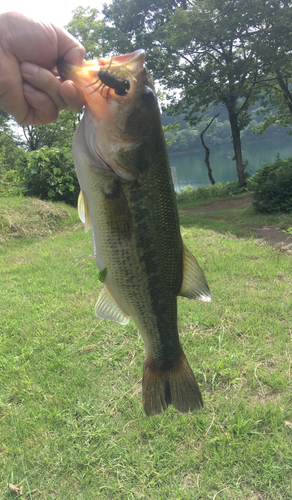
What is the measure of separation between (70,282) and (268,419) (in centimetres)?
382

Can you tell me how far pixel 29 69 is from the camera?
1.50m

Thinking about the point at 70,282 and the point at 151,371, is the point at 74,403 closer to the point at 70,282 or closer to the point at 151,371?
the point at 151,371

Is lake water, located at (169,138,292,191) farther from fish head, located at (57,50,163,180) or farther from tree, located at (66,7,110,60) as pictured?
fish head, located at (57,50,163,180)

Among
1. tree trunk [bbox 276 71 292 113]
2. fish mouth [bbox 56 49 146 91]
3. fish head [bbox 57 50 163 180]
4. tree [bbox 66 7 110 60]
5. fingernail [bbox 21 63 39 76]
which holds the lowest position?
fish head [bbox 57 50 163 180]

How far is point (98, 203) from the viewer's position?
1382 millimetres

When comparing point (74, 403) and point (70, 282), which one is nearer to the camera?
point (74, 403)

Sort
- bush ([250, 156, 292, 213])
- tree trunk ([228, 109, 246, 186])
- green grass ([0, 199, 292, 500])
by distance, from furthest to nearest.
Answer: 1. tree trunk ([228, 109, 246, 186])
2. bush ([250, 156, 292, 213])
3. green grass ([0, 199, 292, 500])

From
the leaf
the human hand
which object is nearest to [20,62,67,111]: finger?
the human hand

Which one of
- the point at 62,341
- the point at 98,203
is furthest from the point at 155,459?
the point at 98,203

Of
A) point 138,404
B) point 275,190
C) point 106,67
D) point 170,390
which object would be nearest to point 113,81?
point 106,67

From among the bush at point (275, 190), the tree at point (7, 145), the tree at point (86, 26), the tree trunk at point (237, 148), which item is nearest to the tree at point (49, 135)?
the tree at point (7, 145)

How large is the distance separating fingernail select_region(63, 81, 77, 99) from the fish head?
0.03m

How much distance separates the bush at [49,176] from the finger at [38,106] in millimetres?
10082

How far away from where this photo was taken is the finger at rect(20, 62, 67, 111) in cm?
149
